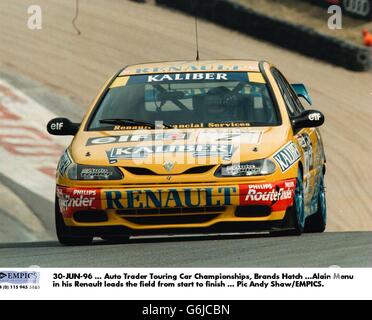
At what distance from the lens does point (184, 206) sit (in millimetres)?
8031

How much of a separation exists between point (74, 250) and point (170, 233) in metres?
0.60

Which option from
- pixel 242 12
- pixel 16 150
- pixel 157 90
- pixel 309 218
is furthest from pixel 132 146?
pixel 242 12

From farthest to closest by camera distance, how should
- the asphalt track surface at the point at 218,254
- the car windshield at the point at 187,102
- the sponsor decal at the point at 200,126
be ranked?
1. the car windshield at the point at 187,102
2. the sponsor decal at the point at 200,126
3. the asphalt track surface at the point at 218,254

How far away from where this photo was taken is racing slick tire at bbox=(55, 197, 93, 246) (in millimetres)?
8398

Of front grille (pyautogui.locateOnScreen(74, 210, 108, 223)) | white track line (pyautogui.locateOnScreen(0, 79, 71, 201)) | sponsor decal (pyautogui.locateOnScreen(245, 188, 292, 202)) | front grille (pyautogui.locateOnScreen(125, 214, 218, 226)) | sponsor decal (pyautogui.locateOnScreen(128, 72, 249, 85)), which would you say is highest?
sponsor decal (pyautogui.locateOnScreen(128, 72, 249, 85))

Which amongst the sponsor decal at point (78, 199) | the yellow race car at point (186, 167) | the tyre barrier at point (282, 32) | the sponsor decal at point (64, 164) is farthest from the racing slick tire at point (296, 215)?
the tyre barrier at point (282, 32)

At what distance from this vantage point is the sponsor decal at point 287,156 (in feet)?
27.0

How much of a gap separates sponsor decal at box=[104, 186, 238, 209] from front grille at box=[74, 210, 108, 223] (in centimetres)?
8

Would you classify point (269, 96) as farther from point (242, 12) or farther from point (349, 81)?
point (242, 12)

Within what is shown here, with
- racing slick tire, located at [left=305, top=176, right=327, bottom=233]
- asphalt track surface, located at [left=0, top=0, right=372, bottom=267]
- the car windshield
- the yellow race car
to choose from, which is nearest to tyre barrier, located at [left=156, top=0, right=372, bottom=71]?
asphalt track surface, located at [left=0, top=0, right=372, bottom=267]

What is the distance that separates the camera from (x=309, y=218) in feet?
33.7

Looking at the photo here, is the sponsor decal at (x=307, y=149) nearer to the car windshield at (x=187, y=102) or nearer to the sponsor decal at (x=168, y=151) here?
the car windshield at (x=187, y=102)

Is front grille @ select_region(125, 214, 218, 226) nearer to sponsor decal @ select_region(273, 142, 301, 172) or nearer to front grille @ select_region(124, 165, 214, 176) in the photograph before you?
front grille @ select_region(124, 165, 214, 176)

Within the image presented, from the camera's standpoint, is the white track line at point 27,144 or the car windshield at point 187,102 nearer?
the car windshield at point 187,102
